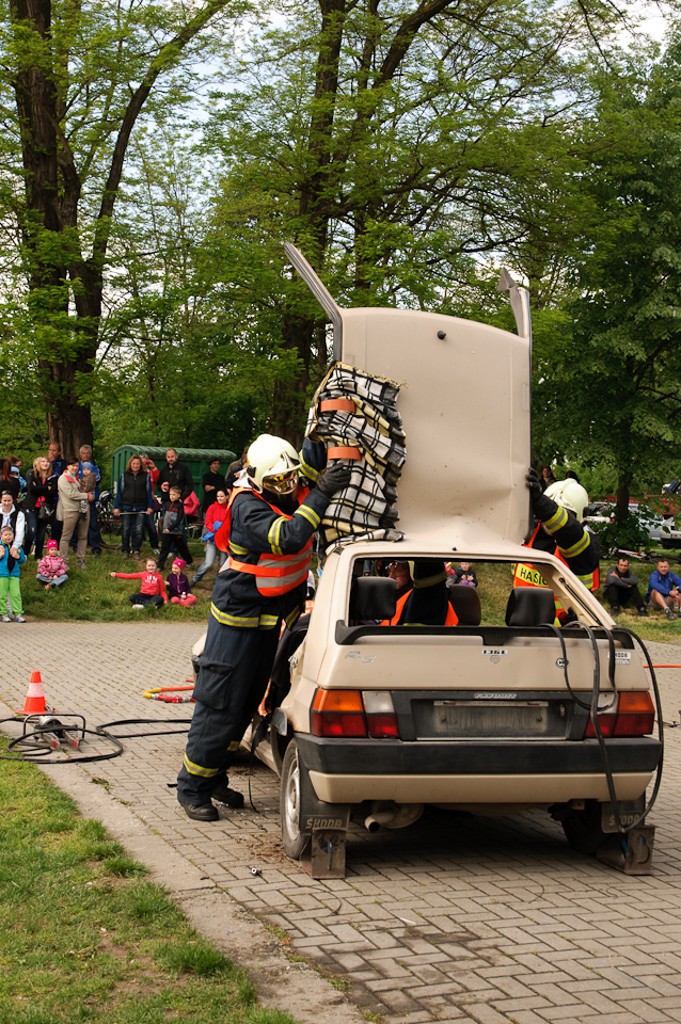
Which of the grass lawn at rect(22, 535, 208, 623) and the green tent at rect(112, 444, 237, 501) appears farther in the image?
the green tent at rect(112, 444, 237, 501)

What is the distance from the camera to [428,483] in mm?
6973

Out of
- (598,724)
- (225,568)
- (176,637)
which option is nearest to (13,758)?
(225,568)

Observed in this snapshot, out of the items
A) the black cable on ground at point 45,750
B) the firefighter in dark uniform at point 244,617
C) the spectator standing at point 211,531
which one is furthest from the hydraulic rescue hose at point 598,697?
the spectator standing at point 211,531

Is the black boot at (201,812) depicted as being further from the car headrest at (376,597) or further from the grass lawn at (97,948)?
the car headrest at (376,597)

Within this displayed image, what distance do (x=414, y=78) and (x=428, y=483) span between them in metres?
18.1

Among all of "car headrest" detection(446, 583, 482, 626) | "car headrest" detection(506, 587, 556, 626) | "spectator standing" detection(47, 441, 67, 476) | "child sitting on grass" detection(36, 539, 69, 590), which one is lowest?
"child sitting on grass" detection(36, 539, 69, 590)

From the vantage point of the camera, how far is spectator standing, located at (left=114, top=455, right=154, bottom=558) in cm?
2244

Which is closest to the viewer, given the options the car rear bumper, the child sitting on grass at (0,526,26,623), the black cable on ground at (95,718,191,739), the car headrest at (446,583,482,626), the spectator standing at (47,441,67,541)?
the car rear bumper

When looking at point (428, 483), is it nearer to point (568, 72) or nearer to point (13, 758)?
point (13, 758)

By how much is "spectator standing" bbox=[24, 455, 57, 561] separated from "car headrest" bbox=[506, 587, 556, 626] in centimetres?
1569

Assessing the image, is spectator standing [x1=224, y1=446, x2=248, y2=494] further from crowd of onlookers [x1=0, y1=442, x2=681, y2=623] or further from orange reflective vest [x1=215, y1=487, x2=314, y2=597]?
crowd of onlookers [x1=0, y1=442, x2=681, y2=623]

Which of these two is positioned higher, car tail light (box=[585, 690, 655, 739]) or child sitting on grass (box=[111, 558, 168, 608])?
car tail light (box=[585, 690, 655, 739])

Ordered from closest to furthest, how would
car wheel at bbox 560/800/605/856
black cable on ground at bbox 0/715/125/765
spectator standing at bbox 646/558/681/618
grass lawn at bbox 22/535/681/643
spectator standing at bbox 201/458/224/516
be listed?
car wheel at bbox 560/800/605/856
black cable on ground at bbox 0/715/125/765
grass lawn at bbox 22/535/681/643
spectator standing at bbox 201/458/224/516
spectator standing at bbox 646/558/681/618

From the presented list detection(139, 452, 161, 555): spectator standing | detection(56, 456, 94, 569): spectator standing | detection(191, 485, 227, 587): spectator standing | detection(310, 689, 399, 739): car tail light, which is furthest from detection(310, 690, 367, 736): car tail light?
detection(139, 452, 161, 555): spectator standing
